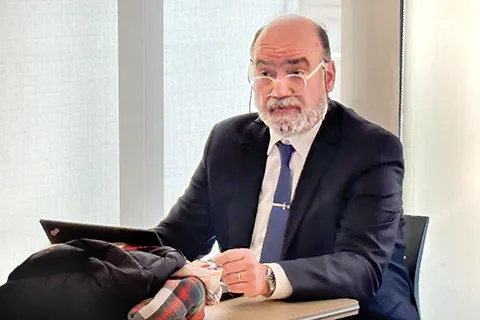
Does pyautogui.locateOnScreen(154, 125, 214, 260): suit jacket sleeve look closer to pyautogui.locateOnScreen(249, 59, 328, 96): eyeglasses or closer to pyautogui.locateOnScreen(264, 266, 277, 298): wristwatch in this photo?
pyautogui.locateOnScreen(249, 59, 328, 96): eyeglasses

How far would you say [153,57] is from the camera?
3326 mm

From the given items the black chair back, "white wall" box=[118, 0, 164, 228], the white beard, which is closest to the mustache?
the white beard

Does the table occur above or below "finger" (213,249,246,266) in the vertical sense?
below

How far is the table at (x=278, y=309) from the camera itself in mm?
1831

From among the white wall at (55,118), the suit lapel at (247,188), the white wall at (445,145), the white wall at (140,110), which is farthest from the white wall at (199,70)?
the suit lapel at (247,188)

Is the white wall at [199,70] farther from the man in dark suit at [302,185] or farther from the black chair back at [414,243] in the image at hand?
→ the black chair back at [414,243]

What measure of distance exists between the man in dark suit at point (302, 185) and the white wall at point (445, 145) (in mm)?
626

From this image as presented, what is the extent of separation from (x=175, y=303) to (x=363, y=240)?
0.70 m

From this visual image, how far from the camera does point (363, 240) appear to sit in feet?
7.29

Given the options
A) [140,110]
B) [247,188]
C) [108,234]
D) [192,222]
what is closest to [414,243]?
[247,188]

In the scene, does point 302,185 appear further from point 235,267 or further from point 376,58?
point 376,58

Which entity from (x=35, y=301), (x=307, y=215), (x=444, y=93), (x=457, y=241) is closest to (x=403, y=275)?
(x=307, y=215)

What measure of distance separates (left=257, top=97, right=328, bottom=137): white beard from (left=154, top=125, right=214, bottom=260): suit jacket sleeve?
0.28m

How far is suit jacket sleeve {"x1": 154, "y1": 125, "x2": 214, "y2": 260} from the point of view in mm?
2568
